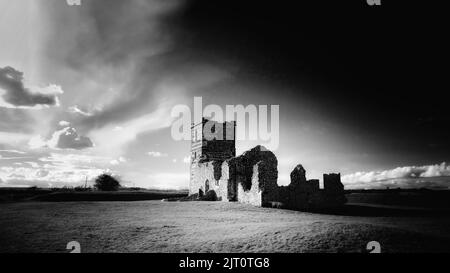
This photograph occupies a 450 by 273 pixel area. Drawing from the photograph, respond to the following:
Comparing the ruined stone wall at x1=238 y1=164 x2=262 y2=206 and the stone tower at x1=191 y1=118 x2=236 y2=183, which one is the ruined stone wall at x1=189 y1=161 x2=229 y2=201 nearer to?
the stone tower at x1=191 y1=118 x2=236 y2=183

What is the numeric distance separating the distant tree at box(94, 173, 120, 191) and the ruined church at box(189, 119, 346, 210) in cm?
2283

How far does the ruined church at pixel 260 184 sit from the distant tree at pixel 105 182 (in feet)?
74.9

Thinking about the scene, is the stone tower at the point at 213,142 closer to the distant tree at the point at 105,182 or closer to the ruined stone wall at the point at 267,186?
the ruined stone wall at the point at 267,186

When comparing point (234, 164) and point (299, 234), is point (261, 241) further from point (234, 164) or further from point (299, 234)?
point (234, 164)

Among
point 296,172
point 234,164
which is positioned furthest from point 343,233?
point 234,164

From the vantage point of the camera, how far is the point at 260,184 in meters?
18.8

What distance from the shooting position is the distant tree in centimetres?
4831

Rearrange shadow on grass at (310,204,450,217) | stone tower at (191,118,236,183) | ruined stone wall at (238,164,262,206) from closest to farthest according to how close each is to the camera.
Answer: shadow on grass at (310,204,450,217)
ruined stone wall at (238,164,262,206)
stone tower at (191,118,236,183)

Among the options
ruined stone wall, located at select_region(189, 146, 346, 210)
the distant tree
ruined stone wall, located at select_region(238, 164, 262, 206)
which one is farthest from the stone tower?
the distant tree

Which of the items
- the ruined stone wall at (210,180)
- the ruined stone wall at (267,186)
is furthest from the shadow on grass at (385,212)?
the ruined stone wall at (210,180)

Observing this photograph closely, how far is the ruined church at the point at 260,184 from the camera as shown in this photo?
19141 millimetres

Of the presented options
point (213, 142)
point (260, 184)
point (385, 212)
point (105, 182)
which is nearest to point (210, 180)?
point (213, 142)

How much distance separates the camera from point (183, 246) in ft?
24.6
